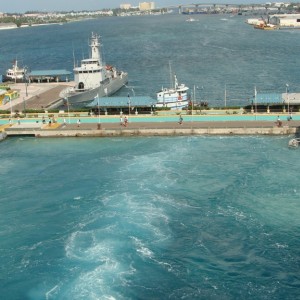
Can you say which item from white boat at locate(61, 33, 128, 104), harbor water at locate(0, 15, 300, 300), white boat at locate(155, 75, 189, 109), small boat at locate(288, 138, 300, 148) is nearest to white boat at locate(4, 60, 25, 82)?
white boat at locate(61, 33, 128, 104)

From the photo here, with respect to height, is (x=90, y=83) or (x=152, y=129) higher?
(x=90, y=83)

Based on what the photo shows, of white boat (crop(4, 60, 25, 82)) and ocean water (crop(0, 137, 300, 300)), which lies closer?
ocean water (crop(0, 137, 300, 300))

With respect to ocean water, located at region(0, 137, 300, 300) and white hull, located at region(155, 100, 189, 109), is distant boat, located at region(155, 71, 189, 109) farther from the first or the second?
ocean water, located at region(0, 137, 300, 300)

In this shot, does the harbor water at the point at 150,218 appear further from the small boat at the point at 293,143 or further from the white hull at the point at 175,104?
the white hull at the point at 175,104

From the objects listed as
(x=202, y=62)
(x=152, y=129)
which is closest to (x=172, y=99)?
(x=152, y=129)

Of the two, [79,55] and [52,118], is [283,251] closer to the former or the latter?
[52,118]

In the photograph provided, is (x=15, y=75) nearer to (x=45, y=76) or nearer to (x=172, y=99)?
(x=45, y=76)

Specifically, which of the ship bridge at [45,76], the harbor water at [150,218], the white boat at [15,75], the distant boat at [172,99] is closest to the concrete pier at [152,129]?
the harbor water at [150,218]
